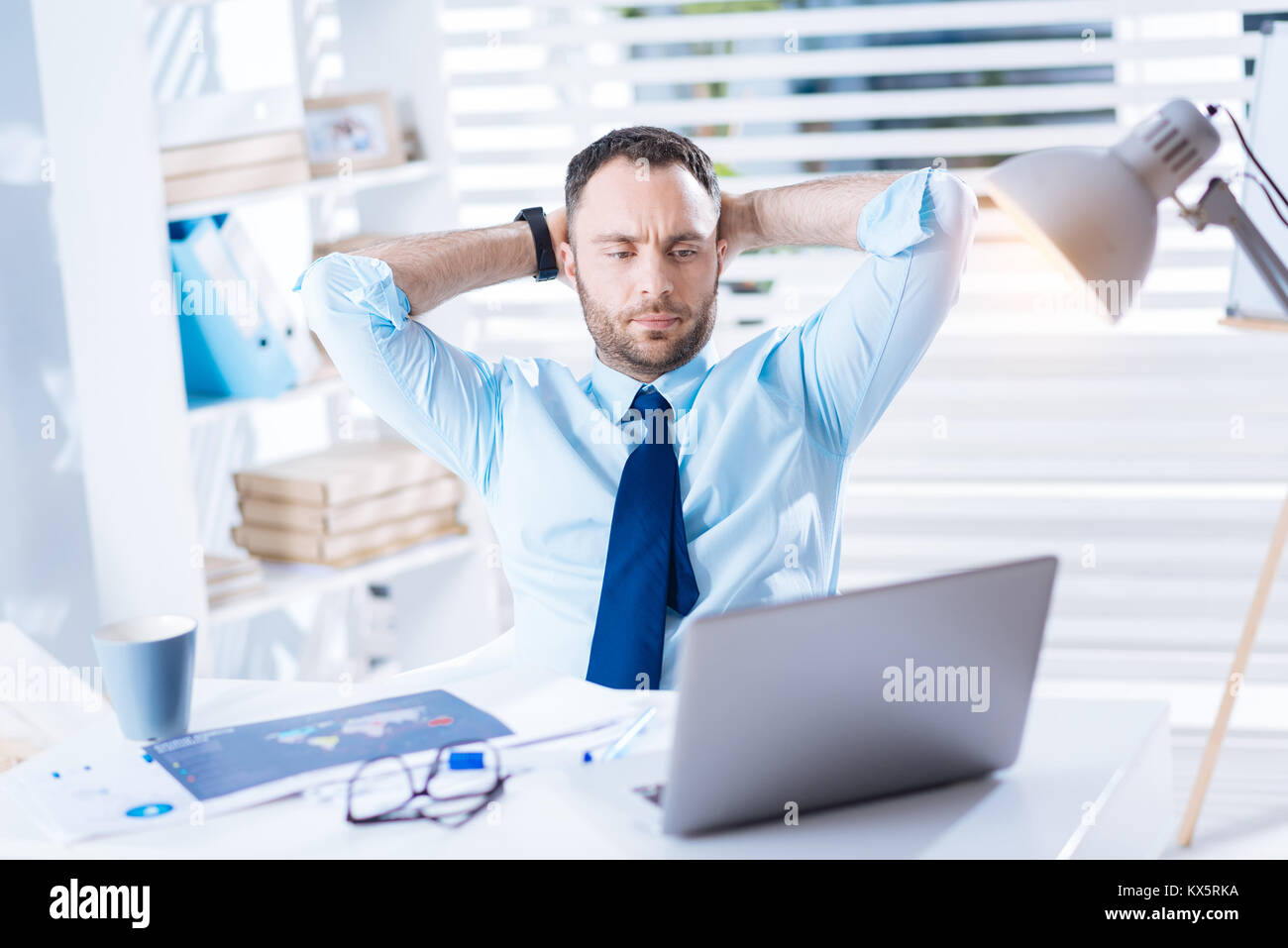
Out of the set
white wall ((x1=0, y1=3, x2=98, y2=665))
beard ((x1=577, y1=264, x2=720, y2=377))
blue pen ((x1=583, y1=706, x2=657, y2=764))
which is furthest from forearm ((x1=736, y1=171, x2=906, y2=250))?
white wall ((x1=0, y1=3, x2=98, y2=665))

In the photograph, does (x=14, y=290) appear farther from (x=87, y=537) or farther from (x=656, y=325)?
(x=656, y=325)

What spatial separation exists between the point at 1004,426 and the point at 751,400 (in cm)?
138

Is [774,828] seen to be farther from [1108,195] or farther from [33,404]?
[33,404]

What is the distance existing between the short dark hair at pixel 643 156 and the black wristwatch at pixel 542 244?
0.05m

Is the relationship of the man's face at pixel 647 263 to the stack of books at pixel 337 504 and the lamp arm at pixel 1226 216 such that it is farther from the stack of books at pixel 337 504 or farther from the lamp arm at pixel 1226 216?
the stack of books at pixel 337 504

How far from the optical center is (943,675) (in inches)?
39.6

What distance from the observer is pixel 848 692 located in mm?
975

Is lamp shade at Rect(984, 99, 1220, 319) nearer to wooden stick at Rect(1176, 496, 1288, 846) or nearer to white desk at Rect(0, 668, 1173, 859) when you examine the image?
white desk at Rect(0, 668, 1173, 859)

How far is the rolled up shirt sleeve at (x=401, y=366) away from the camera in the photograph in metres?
1.74

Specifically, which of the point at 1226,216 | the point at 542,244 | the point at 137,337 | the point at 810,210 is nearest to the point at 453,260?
the point at 542,244

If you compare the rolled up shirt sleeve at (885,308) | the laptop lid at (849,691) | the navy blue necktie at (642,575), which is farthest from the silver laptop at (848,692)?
the rolled up shirt sleeve at (885,308)

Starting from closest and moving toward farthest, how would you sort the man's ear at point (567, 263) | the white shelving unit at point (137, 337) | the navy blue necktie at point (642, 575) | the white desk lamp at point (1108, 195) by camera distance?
1. the white desk lamp at point (1108, 195)
2. the navy blue necktie at point (642, 575)
3. the man's ear at point (567, 263)
4. the white shelving unit at point (137, 337)

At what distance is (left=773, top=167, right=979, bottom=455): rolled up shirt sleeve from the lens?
1.66 m
